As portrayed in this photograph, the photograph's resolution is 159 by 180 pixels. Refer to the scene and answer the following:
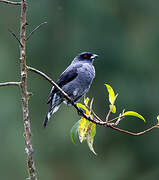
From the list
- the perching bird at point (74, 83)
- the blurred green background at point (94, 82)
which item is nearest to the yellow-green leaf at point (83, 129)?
the perching bird at point (74, 83)

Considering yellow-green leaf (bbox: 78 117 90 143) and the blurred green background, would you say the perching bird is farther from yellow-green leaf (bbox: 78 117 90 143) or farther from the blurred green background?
the blurred green background

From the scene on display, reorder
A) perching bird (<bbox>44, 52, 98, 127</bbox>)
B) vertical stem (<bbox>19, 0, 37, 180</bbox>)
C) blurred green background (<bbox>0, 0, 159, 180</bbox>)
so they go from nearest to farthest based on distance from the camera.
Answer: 1. vertical stem (<bbox>19, 0, 37, 180</bbox>)
2. perching bird (<bbox>44, 52, 98, 127</bbox>)
3. blurred green background (<bbox>0, 0, 159, 180</bbox>)

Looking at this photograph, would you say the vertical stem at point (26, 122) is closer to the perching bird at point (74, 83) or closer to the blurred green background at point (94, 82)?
the perching bird at point (74, 83)

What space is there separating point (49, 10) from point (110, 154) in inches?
207

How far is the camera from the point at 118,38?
14141mm

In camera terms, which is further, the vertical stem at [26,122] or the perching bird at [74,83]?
the perching bird at [74,83]

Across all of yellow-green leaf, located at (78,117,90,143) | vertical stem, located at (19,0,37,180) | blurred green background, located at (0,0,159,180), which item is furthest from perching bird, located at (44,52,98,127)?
blurred green background, located at (0,0,159,180)

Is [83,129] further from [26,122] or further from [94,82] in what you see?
[94,82]

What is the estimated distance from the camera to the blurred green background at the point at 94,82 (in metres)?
13.6

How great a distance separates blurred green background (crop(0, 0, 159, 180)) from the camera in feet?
44.5

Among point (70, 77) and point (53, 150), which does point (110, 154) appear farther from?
point (70, 77)

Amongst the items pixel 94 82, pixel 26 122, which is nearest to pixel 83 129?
pixel 26 122

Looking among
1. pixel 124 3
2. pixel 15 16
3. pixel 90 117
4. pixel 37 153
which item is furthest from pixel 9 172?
pixel 90 117

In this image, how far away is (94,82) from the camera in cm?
1379
